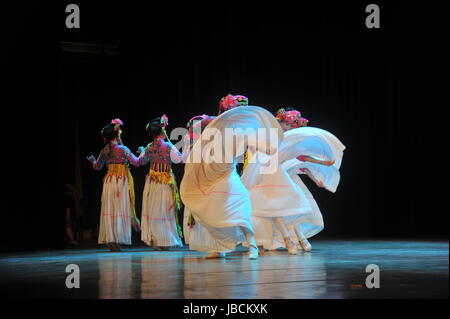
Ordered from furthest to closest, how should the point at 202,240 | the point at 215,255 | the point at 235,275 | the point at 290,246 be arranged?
the point at 290,246
the point at 202,240
the point at 215,255
the point at 235,275

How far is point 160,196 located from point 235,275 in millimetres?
3338

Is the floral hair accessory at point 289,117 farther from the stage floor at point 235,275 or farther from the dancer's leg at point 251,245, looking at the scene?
the dancer's leg at point 251,245

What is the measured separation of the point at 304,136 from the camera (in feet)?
23.0

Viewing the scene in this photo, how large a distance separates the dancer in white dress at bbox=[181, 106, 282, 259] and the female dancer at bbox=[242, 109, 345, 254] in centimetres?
75

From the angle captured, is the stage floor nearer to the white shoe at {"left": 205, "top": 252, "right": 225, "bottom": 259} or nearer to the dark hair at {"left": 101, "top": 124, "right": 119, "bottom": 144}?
the white shoe at {"left": 205, "top": 252, "right": 225, "bottom": 259}

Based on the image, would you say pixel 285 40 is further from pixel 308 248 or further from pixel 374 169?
pixel 308 248

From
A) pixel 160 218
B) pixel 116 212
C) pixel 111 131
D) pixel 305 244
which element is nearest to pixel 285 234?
pixel 305 244

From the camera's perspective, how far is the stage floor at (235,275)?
3.71 m

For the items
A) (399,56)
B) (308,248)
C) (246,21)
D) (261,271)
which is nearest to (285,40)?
(246,21)

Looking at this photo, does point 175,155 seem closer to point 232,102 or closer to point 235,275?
point 232,102

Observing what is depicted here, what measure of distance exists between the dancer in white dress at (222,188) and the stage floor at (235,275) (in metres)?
0.29

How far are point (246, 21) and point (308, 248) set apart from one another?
154 inches

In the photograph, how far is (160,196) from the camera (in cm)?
786

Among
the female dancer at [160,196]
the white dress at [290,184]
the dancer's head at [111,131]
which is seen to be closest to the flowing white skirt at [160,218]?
the female dancer at [160,196]
